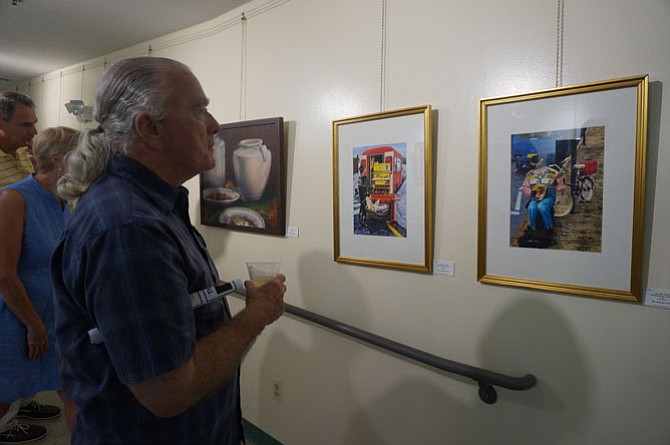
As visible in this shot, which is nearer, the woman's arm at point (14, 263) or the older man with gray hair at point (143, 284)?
the older man with gray hair at point (143, 284)

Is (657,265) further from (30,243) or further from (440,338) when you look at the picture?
(30,243)

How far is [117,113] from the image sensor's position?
100cm

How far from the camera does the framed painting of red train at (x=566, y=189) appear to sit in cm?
135

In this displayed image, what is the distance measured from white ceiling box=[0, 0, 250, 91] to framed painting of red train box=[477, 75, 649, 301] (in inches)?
82.4

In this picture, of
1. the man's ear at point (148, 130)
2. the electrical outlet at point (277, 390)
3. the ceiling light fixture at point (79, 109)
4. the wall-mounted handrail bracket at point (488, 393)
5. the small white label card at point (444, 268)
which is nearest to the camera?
the man's ear at point (148, 130)

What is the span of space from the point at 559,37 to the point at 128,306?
171 centimetres

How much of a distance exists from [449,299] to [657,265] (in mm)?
777

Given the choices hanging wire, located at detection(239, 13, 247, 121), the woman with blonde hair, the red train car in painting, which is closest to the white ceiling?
hanging wire, located at detection(239, 13, 247, 121)

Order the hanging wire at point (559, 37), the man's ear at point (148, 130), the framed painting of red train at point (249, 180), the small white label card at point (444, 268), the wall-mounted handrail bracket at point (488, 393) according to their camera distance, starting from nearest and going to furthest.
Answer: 1. the man's ear at point (148, 130)
2. the hanging wire at point (559, 37)
3. the wall-mounted handrail bracket at point (488, 393)
4. the small white label card at point (444, 268)
5. the framed painting of red train at point (249, 180)

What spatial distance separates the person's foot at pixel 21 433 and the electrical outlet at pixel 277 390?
5.36ft

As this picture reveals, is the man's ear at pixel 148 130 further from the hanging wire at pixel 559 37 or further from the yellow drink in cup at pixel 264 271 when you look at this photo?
the hanging wire at pixel 559 37

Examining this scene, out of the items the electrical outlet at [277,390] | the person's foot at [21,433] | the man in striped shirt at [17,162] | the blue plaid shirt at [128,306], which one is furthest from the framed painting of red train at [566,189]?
the person's foot at [21,433]

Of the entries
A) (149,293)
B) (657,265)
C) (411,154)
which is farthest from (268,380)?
(657,265)

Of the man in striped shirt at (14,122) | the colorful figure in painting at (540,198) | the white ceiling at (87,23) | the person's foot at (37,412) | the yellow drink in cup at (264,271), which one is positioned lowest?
the person's foot at (37,412)
